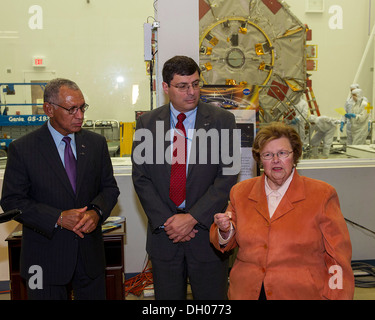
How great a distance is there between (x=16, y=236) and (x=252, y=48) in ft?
12.2

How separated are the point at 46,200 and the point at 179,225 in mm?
733

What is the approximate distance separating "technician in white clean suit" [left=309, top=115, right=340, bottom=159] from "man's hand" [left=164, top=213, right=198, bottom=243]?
2732 mm

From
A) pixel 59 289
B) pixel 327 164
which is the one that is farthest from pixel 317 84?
pixel 59 289

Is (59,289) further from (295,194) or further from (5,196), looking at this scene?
(295,194)

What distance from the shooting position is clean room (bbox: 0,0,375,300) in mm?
3852

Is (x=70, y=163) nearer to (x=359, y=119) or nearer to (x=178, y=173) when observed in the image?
(x=178, y=173)

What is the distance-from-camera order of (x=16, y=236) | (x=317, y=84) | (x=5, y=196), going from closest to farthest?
1. (x=5, y=196)
2. (x=16, y=236)
3. (x=317, y=84)

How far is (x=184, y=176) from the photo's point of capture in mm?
2443

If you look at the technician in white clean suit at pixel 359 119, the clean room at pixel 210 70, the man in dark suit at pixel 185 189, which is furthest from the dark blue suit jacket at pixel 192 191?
the technician in white clean suit at pixel 359 119

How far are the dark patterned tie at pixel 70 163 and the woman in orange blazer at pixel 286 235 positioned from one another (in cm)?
83

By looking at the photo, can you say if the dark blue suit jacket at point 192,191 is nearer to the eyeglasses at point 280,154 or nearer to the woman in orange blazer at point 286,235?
the woman in orange blazer at point 286,235

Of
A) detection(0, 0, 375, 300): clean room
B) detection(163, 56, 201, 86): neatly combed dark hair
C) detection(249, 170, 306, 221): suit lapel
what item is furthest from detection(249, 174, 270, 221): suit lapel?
detection(0, 0, 375, 300): clean room

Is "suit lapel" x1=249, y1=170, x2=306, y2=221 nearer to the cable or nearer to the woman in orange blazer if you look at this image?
the woman in orange blazer

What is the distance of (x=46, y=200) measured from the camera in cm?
221
